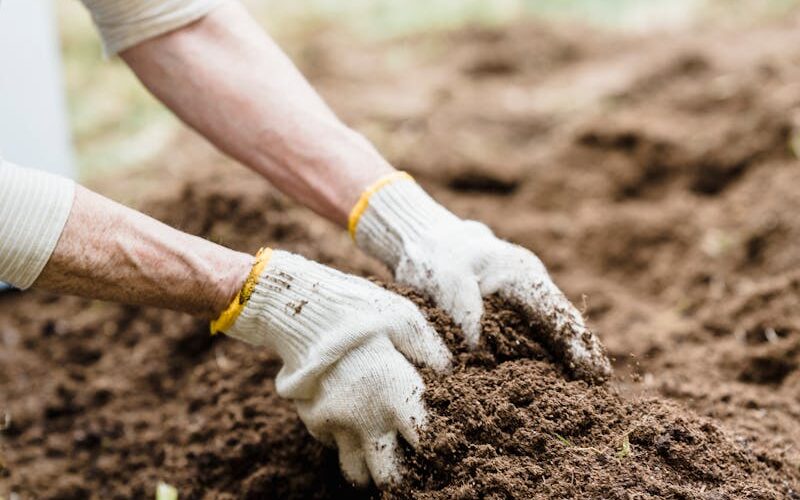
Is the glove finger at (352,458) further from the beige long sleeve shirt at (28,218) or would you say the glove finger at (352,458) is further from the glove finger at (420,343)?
the beige long sleeve shirt at (28,218)

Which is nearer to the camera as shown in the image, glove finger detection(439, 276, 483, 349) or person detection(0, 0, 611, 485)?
person detection(0, 0, 611, 485)

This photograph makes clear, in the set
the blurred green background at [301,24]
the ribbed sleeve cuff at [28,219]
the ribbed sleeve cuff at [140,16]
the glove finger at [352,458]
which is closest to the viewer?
the ribbed sleeve cuff at [28,219]

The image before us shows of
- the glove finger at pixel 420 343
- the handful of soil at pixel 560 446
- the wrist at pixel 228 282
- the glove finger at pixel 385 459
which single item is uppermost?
the wrist at pixel 228 282

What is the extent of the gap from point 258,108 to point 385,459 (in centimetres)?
98

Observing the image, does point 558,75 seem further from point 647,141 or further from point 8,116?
point 8,116

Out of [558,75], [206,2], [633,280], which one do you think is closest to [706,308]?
[633,280]

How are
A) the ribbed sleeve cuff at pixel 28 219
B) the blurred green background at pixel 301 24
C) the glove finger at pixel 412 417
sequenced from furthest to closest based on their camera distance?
the blurred green background at pixel 301 24, the glove finger at pixel 412 417, the ribbed sleeve cuff at pixel 28 219

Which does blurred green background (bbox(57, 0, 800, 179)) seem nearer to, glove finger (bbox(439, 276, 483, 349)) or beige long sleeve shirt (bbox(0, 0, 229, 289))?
beige long sleeve shirt (bbox(0, 0, 229, 289))

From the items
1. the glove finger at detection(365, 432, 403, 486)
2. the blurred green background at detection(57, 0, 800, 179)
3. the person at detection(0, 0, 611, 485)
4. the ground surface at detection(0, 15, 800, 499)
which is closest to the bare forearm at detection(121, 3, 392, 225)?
the person at detection(0, 0, 611, 485)

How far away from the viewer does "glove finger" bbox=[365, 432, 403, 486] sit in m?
1.84

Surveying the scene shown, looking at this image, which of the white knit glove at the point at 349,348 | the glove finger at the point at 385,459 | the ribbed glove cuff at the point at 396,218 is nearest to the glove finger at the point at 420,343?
the white knit glove at the point at 349,348

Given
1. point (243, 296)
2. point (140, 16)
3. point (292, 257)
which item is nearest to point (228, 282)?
point (243, 296)

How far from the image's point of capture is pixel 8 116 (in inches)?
148

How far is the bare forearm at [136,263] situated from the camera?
1.74m
